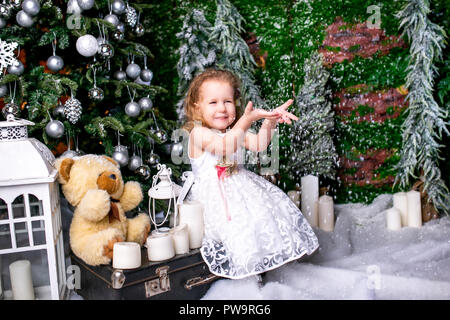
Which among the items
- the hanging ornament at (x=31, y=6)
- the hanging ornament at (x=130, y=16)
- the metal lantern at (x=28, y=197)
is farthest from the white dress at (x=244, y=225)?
the hanging ornament at (x=31, y=6)

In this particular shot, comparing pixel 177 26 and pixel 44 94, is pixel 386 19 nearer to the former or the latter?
pixel 177 26

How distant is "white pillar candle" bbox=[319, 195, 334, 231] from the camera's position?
272 cm

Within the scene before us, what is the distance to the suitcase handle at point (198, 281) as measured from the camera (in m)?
1.81

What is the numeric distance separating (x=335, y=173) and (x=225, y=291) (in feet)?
4.65

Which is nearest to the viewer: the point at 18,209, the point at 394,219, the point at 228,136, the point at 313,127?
the point at 228,136

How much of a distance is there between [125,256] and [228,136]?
65 cm

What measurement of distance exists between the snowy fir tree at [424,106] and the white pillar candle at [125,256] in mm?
1851

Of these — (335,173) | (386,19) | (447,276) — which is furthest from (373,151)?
(447,276)

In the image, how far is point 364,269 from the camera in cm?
208

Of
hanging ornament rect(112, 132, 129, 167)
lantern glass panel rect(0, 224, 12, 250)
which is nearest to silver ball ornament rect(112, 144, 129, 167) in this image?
hanging ornament rect(112, 132, 129, 167)

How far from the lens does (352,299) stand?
1798 millimetres

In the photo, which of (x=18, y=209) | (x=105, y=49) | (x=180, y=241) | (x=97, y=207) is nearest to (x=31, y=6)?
(x=105, y=49)

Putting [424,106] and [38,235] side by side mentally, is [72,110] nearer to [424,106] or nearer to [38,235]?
[38,235]

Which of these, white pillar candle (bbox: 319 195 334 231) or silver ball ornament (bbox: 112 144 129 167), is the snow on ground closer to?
white pillar candle (bbox: 319 195 334 231)
